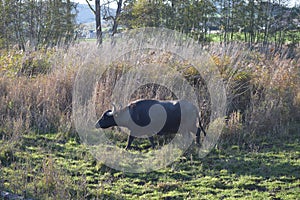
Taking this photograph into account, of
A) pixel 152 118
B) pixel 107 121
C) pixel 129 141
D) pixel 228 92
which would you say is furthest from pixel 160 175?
pixel 228 92

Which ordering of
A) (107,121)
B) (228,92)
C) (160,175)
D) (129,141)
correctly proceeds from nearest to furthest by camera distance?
(160,175), (129,141), (107,121), (228,92)

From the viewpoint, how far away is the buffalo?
7125mm

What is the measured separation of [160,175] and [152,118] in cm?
141

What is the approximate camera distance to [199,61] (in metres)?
9.23

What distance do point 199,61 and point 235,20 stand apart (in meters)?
12.4

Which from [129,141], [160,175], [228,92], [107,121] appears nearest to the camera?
[160,175]

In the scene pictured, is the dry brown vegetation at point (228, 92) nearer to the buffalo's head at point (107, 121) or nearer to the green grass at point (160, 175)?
the green grass at point (160, 175)

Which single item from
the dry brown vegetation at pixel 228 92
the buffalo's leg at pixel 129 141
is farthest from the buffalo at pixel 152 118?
the dry brown vegetation at pixel 228 92

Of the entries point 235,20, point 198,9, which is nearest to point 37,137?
point 198,9

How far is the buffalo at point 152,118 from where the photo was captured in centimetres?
712

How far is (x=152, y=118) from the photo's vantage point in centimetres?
714

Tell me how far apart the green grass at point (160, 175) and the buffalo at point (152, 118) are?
583mm

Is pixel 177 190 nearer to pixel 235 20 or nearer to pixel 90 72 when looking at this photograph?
pixel 90 72

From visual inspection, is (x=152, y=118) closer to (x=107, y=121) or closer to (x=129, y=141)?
(x=129, y=141)
